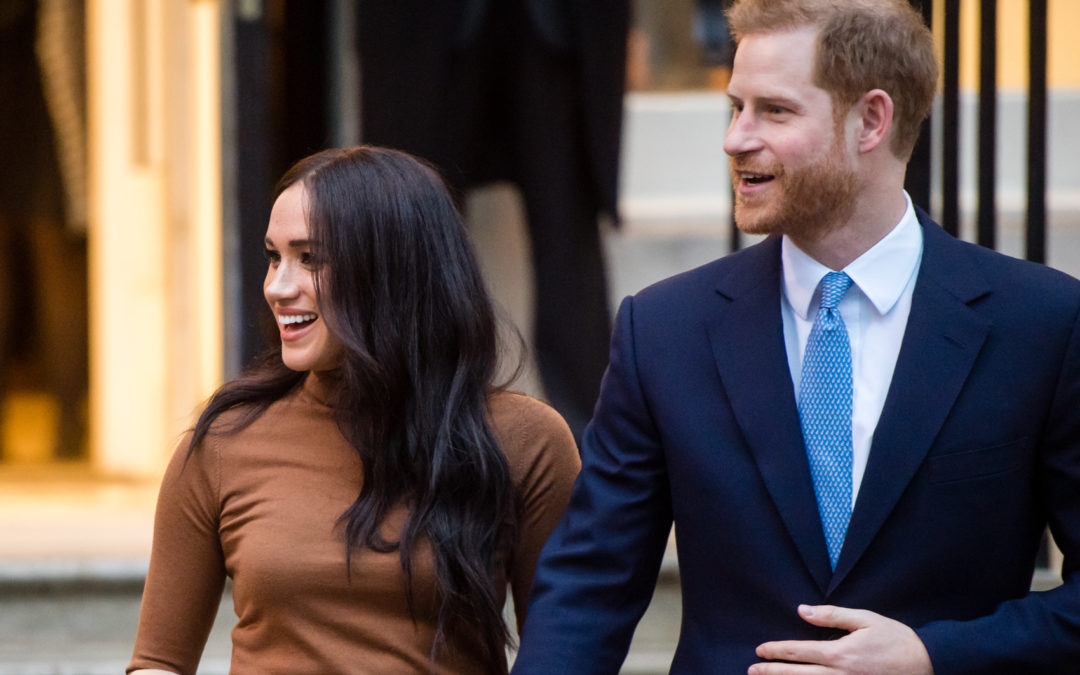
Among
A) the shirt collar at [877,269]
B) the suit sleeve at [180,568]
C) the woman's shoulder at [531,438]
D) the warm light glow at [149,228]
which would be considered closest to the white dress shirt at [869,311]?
the shirt collar at [877,269]

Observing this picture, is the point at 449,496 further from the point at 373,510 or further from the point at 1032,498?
the point at 1032,498

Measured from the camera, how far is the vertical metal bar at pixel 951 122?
2590 mm

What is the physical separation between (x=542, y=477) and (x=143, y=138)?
299 centimetres

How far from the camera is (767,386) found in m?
1.92

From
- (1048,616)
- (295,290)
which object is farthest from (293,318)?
(1048,616)

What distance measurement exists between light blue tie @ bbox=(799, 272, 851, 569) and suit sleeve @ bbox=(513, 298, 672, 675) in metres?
0.23

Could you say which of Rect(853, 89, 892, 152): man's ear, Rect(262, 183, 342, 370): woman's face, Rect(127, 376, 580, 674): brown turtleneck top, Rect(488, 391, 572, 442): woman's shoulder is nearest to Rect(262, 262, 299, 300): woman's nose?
Rect(262, 183, 342, 370): woman's face

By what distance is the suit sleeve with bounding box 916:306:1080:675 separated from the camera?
1810 millimetres

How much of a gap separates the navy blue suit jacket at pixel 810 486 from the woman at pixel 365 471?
0.14 metres

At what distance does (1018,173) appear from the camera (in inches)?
197

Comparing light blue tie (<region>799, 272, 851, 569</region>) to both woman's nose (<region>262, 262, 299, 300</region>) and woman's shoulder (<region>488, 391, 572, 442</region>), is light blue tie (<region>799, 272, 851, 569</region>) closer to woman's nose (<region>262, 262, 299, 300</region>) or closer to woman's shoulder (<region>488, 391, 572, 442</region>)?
woman's shoulder (<region>488, 391, 572, 442</region>)

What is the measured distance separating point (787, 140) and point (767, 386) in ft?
1.07

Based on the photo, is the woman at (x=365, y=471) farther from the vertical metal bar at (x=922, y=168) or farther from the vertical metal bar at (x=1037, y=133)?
the vertical metal bar at (x=1037, y=133)

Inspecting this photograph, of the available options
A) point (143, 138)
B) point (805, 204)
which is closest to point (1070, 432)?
point (805, 204)
